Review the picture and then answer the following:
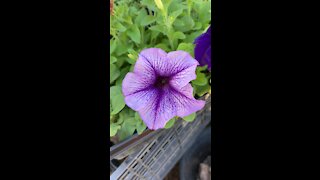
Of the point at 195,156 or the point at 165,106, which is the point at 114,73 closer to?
the point at 165,106

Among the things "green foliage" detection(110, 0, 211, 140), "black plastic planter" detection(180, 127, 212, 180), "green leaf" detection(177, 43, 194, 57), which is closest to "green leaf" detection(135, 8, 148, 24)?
"green foliage" detection(110, 0, 211, 140)

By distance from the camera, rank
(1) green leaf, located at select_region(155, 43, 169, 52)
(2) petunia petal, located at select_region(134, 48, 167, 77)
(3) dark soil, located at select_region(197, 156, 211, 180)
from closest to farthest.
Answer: (2) petunia petal, located at select_region(134, 48, 167, 77), (1) green leaf, located at select_region(155, 43, 169, 52), (3) dark soil, located at select_region(197, 156, 211, 180)

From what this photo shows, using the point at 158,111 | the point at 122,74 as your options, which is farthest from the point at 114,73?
the point at 158,111

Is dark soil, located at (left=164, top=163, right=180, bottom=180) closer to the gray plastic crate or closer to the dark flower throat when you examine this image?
the gray plastic crate

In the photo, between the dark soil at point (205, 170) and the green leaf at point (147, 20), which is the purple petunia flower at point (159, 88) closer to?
the green leaf at point (147, 20)

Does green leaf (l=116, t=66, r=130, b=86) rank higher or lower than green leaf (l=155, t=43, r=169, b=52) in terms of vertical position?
lower

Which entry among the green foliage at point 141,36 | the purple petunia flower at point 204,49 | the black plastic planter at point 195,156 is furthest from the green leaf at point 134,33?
the black plastic planter at point 195,156
